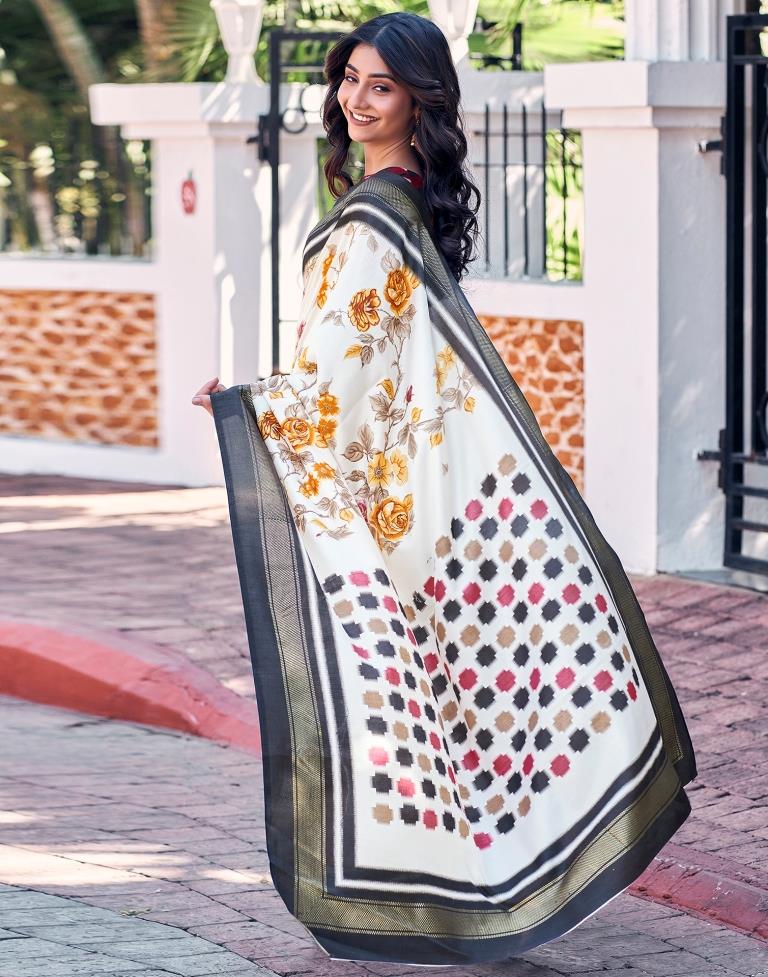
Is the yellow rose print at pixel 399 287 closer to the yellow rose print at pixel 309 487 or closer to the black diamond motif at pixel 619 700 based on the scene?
the yellow rose print at pixel 309 487

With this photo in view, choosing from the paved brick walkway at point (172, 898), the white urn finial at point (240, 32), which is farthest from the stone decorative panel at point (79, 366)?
the paved brick walkway at point (172, 898)

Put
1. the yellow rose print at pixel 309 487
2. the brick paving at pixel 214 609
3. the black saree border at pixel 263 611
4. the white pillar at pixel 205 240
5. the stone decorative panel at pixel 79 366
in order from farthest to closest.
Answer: the stone decorative panel at pixel 79 366 < the white pillar at pixel 205 240 < the brick paving at pixel 214 609 < the yellow rose print at pixel 309 487 < the black saree border at pixel 263 611

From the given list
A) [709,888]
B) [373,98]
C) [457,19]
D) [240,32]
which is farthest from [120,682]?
[240,32]

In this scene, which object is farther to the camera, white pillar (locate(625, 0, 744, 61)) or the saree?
white pillar (locate(625, 0, 744, 61))

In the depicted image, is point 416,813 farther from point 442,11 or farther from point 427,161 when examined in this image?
point 442,11

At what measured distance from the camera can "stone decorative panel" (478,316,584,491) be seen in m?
7.47

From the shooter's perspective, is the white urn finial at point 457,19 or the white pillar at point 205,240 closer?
the white urn finial at point 457,19

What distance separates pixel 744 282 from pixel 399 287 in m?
3.87

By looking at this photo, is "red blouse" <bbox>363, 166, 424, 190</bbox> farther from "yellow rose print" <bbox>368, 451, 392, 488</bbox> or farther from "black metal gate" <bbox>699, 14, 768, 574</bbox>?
"black metal gate" <bbox>699, 14, 768, 574</bbox>

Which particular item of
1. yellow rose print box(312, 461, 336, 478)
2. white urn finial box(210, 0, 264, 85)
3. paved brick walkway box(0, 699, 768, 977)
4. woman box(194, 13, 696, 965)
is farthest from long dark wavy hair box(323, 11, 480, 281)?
white urn finial box(210, 0, 264, 85)

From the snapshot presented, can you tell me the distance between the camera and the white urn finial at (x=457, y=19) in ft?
27.0

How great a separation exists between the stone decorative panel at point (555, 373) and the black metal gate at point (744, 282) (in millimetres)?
707

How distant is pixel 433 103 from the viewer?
340 cm

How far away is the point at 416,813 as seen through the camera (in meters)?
3.19
